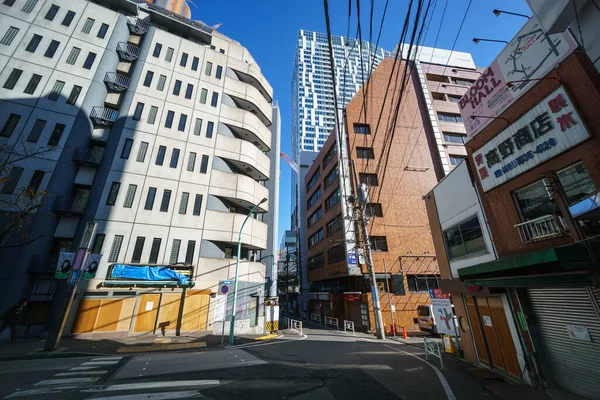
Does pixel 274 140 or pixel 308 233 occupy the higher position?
pixel 274 140

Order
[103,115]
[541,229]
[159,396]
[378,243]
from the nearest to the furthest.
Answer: [159,396] < [541,229] < [103,115] < [378,243]

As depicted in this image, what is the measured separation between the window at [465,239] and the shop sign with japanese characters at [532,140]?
1941 millimetres

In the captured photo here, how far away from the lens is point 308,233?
142 feet

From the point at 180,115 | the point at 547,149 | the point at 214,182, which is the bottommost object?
the point at 547,149

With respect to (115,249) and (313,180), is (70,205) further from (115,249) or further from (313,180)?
(313,180)

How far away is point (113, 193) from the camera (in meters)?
18.8

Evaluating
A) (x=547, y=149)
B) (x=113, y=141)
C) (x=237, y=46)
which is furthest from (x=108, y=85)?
(x=547, y=149)

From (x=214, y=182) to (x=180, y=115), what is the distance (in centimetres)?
743

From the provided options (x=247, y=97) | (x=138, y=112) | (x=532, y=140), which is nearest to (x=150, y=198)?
(x=138, y=112)

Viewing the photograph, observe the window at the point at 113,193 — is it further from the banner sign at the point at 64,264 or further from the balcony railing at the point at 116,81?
the balcony railing at the point at 116,81

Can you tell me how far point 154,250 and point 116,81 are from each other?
16515 mm

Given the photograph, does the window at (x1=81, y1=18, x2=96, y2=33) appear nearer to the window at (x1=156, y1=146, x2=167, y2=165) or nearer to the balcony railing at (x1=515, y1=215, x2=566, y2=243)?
the window at (x1=156, y1=146, x2=167, y2=165)

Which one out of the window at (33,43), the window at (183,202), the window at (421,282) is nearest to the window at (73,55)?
the window at (33,43)

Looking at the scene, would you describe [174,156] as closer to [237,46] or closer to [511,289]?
[237,46]
